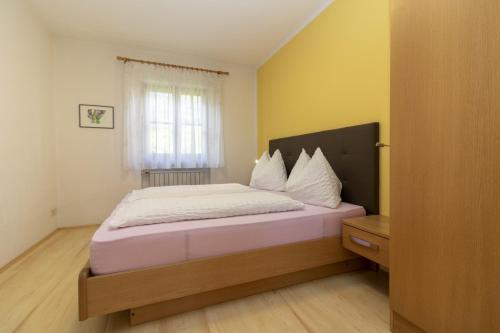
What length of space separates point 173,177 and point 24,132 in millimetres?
1674

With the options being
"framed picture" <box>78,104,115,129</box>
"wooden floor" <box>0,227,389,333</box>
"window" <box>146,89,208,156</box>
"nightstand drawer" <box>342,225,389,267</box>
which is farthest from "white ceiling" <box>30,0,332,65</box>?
"wooden floor" <box>0,227,389,333</box>

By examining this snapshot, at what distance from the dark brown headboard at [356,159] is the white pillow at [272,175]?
501 mm

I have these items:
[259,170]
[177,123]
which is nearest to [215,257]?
[259,170]

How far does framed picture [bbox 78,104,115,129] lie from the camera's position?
10.2ft

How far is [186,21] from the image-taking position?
8.80 feet

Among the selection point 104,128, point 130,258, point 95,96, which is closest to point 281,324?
point 130,258

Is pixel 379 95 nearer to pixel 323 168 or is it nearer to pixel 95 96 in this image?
pixel 323 168

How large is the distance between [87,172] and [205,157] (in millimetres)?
1601

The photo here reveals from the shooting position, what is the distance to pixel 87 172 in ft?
10.3

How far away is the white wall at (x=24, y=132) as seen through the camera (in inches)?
77.2

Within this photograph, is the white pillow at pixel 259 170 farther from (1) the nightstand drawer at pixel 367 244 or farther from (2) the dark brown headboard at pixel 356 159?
(1) the nightstand drawer at pixel 367 244

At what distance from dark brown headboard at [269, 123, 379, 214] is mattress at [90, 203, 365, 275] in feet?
1.07

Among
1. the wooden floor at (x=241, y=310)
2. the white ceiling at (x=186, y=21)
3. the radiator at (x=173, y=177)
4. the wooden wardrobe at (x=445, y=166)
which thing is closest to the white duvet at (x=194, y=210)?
the wooden floor at (x=241, y=310)

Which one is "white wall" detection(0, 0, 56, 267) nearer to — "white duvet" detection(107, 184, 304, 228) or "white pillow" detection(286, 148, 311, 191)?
"white duvet" detection(107, 184, 304, 228)
